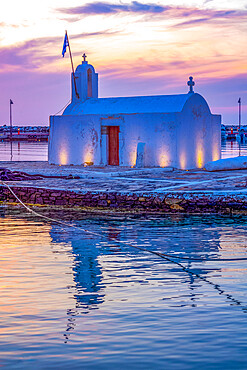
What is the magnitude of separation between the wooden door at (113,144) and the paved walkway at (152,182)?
3.75 metres

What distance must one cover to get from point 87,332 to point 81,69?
26.6 meters

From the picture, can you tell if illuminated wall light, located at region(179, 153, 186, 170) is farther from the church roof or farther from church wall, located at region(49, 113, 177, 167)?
the church roof

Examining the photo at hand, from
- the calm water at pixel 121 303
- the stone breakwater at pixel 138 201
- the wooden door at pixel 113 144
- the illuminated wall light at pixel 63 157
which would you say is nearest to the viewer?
the calm water at pixel 121 303

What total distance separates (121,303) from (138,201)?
10719mm

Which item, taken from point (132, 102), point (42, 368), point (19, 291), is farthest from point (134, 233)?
point (132, 102)

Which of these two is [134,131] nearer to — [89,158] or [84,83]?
[89,158]

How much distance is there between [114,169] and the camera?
94.2ft

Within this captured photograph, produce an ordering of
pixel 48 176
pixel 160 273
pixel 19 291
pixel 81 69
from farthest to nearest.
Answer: pixel 81 69
pixel 48 176
pixel 160 273
pixel 19 291

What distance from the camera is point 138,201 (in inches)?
787

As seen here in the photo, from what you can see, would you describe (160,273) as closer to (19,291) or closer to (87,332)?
(19,291)

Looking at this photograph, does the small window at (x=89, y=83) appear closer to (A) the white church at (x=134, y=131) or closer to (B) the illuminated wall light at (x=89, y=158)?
(A) the white church at (x=134, y=131)

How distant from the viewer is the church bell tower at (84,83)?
33281 millimetres

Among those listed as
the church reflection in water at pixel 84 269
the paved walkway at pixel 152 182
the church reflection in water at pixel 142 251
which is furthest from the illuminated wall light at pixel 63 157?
the church reflection in water at pixel 84 269

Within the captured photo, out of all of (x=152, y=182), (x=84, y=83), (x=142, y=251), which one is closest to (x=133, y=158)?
(x=84, y=83)
